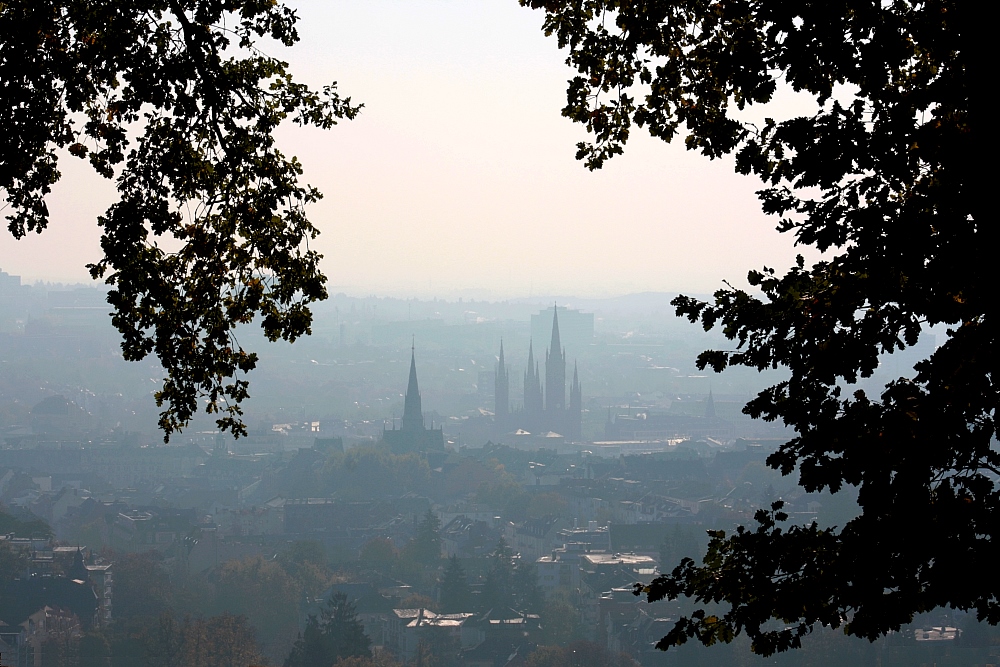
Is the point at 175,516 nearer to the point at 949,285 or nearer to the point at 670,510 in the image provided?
the point at 670,510

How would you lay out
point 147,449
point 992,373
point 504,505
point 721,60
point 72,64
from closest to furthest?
point 992,373 < point 721,60 < point 72,64 < point 504,505 < point 147,449

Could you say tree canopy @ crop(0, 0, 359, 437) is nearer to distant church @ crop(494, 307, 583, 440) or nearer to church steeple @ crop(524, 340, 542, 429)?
distant church @ crop(494, 307, 583, 440)

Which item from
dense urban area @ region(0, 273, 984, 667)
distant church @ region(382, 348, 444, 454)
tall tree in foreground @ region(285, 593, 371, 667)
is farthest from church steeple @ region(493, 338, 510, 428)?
tall tree in foreground @ region(285, 593, 371, 667)

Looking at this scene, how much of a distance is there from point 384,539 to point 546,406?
69.5 meters

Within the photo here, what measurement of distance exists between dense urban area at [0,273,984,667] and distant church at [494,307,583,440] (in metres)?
0.34

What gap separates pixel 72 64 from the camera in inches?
268

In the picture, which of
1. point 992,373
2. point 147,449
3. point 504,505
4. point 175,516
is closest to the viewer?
point 992,373

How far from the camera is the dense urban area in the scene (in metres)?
48.4

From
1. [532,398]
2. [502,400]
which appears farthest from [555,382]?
[502,400]

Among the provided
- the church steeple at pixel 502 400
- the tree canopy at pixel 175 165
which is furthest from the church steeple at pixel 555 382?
the tree canopy at pixel 175 165

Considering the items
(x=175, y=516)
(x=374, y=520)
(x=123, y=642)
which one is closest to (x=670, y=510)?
(x=374, y=520)

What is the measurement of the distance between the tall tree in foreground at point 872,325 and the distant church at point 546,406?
130m

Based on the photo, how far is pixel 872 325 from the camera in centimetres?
552

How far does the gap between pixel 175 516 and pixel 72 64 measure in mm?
76572
